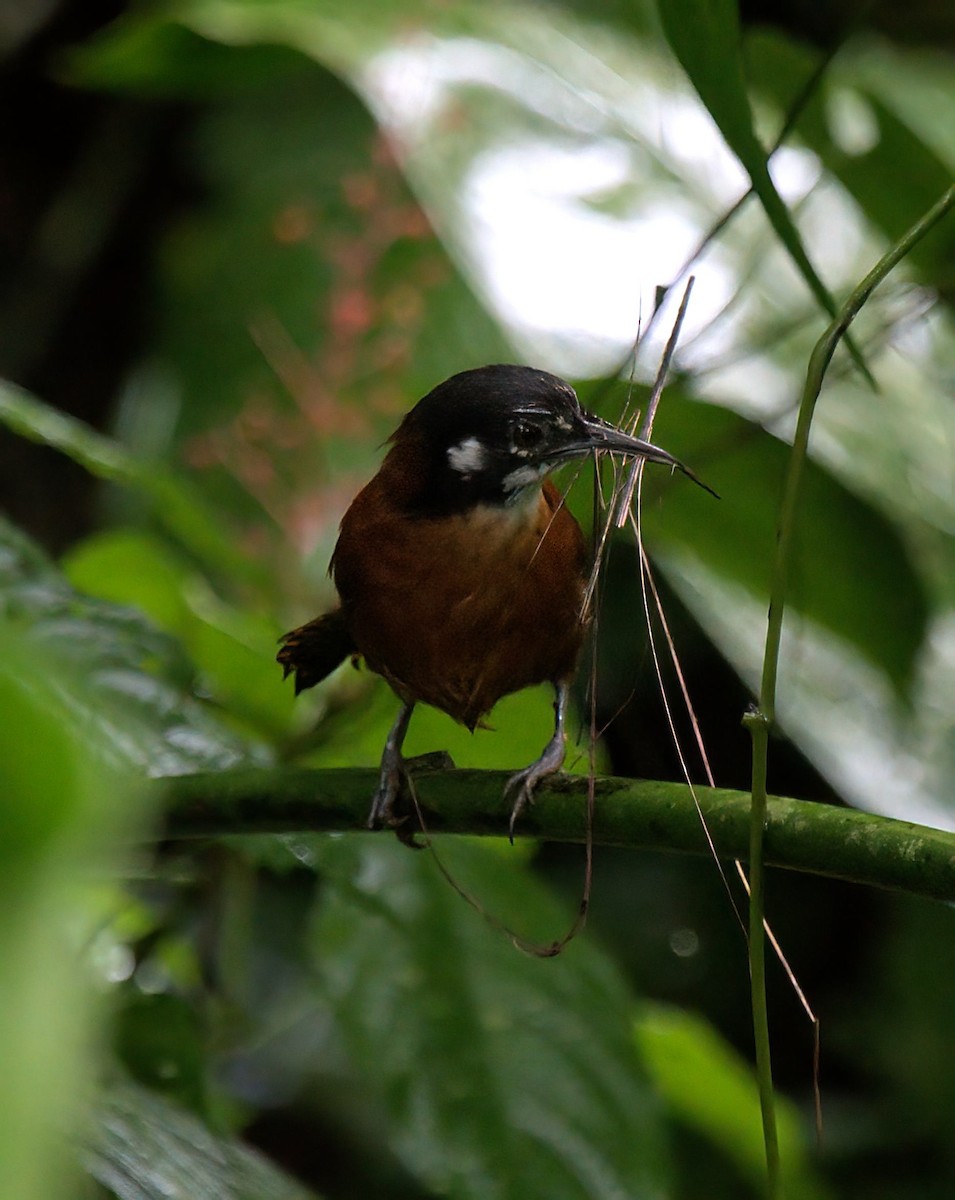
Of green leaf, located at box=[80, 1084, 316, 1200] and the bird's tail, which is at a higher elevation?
the bird's tail

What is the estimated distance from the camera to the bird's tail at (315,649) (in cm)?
130

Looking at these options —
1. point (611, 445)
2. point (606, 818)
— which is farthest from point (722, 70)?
point (606, 818)

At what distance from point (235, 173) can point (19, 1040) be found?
3113mm

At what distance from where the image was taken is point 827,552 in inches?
66.3

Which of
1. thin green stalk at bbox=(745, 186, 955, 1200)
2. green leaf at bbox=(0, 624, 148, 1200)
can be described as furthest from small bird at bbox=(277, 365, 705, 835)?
green leaf at bbox=(0, 624, 148, 1200)

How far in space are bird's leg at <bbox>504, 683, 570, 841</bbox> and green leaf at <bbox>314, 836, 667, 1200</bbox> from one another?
0.26 meters

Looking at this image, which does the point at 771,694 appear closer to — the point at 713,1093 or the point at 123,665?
the point at 123,665

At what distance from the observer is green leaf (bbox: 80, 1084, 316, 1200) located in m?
0.91

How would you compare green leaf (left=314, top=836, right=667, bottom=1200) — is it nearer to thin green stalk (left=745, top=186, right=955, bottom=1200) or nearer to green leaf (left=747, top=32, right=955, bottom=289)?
thin green stalk (left=745, top=186, right=955, bottom=1200)

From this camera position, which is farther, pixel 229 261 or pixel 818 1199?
pixel 229 261

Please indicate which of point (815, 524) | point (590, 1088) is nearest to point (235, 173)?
point (815, 524)

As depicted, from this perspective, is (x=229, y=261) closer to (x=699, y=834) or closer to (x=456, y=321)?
(x=456, y=321)

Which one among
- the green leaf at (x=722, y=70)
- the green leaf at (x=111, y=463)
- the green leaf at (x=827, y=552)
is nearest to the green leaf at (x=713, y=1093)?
the green leaf at (x=827, y=552)

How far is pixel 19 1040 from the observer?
0.20 meters
